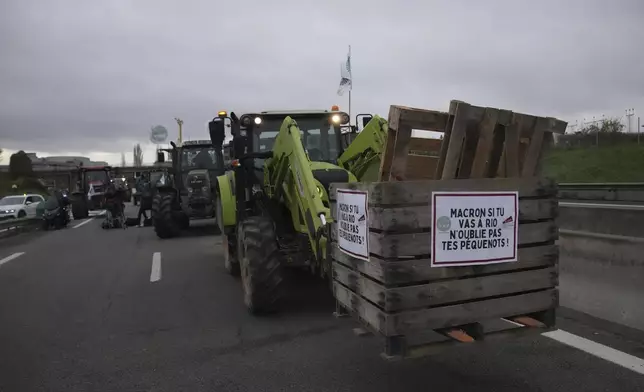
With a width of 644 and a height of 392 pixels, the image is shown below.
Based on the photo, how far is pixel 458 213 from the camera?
3502 mm

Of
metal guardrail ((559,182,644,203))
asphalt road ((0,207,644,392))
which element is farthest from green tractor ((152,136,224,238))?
metal guardrail ((559,182,644,203))

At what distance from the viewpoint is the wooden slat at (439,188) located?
11.0 ft

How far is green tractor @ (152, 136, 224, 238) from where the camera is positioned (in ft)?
50.6

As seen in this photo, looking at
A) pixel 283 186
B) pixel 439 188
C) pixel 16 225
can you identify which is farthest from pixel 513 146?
pixel 16 225

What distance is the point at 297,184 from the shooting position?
6039 mm

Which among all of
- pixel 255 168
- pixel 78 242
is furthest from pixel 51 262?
pixel 255 168

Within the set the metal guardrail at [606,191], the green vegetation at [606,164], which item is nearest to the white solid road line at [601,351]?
the metal guardrail at [606,191]

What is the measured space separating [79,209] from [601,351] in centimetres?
2716

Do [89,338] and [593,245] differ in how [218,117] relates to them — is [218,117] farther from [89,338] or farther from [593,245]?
[593,245]

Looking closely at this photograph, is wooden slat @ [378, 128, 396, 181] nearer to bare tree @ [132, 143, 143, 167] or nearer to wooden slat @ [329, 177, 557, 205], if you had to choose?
wooden slat @ [329, 177, 557, 205]

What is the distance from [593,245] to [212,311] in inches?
176

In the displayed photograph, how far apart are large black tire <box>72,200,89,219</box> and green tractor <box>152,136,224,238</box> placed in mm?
12310

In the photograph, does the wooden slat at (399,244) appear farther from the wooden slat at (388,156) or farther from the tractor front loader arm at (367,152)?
the tractor front loader arm at (367,152)

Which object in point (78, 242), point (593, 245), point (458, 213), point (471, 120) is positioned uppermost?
point (471, 120)
